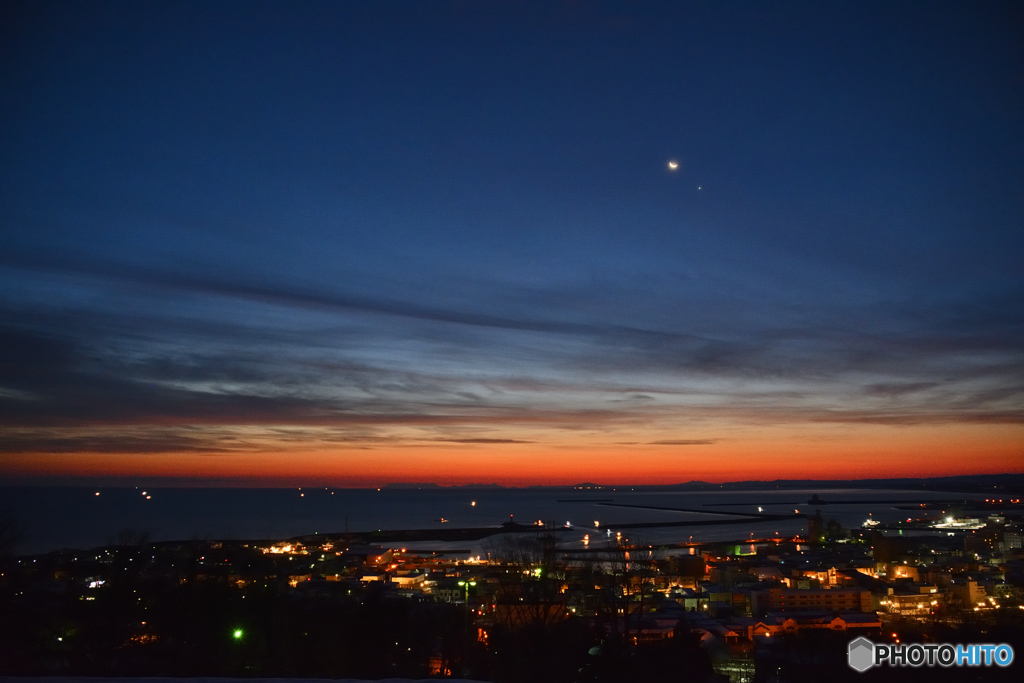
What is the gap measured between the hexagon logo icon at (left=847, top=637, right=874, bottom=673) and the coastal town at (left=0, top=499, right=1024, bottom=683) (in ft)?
1.34

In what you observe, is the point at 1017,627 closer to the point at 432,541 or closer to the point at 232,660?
the point at 232,660

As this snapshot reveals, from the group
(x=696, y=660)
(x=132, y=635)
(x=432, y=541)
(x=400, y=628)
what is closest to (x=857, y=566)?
(x=696, y=660)

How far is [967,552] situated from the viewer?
31.5 ft

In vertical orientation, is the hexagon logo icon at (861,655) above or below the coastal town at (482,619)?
above

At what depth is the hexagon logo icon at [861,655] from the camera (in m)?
3.56

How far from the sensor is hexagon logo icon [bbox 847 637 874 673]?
356 cm

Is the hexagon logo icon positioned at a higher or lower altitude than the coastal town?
higher

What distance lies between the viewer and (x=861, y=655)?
3.60 metres

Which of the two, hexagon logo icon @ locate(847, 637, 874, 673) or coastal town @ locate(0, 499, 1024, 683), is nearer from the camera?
hexagon logo icon @ locate(847, 637, 874, 673)

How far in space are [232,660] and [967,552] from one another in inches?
422

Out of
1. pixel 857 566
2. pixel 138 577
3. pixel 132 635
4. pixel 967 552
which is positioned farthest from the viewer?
pixel 857 566

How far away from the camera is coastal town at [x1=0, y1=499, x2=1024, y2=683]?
4.52 m

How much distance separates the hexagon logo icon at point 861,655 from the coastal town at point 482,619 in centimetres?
41

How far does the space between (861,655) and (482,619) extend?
3957mm
